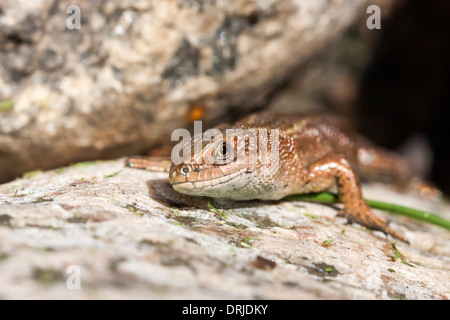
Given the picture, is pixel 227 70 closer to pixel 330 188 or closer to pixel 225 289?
pixel 330 188

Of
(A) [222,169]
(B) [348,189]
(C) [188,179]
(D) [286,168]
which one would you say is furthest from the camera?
(B) [348,189]

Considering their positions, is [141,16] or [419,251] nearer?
[419,251]

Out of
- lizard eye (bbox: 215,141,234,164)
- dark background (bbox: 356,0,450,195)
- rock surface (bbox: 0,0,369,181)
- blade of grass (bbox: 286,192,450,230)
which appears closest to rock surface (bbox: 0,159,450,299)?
blade of grass (bbox: 286,192,450,230)

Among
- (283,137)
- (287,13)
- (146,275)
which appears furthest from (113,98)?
(146,275)

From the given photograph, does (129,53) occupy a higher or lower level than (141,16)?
lower

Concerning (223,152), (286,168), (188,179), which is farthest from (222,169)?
(286,168)

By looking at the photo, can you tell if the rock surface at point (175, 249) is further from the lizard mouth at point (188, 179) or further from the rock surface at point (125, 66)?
the rock surface at point (125, 66)

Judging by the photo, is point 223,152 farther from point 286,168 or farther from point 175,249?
point 175,249
